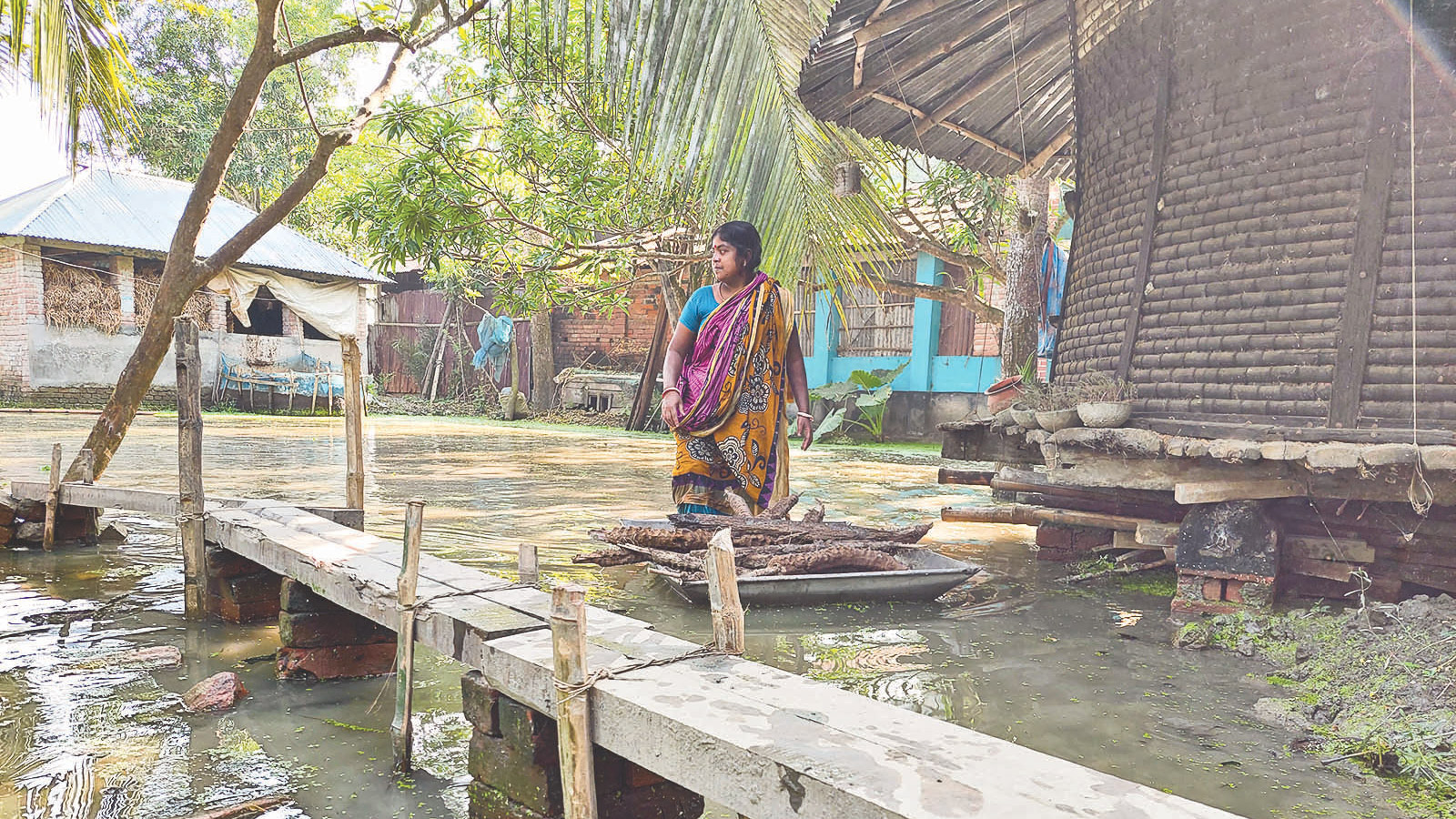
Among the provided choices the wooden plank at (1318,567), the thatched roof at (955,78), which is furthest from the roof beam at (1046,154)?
the wooden plank at (1318,567)

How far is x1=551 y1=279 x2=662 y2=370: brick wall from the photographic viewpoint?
20.3 m

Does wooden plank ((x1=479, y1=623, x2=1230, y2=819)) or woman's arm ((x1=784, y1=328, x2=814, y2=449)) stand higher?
woman's arm ((x1=784, y1=328, x2=814, y2=449))

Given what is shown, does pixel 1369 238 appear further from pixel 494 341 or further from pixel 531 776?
pixel 494 341

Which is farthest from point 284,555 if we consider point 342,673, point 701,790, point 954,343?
point 954,343

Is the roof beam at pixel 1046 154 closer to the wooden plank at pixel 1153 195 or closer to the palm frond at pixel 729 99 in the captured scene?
the wooden plank at pixel 1153 195

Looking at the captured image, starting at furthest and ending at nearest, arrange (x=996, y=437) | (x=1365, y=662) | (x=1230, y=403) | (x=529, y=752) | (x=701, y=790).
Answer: (x=996, y=437) < (x=1230, y=403) < (x=1365, y=662) < (x=529, y=752) < (x=701, y=790)

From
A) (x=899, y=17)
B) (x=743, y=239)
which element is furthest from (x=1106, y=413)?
(x=899, y=17)

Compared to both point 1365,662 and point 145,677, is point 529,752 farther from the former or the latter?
point 1365,662

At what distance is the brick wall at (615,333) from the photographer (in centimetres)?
2027

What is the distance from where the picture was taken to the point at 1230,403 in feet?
15.0

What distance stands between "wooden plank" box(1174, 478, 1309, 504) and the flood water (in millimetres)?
622

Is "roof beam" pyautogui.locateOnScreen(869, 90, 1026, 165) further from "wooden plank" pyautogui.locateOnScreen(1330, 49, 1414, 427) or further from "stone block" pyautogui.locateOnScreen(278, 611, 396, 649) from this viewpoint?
"stone block" pyautogui.locateOnScreen(278, 611, 396, 649)

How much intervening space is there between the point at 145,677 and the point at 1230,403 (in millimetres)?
4893

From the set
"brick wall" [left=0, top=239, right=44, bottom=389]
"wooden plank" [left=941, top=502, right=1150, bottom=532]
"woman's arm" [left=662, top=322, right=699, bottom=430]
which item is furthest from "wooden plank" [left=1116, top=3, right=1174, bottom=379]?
"brick wall" [left=0, top=239, right=44, bottom=389]
